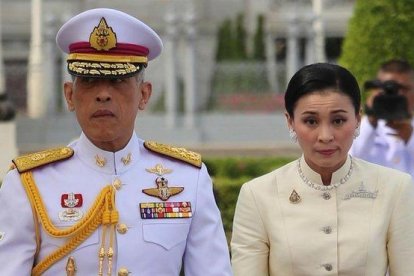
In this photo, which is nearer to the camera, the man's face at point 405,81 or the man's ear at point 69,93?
the man's ear at point 69,93

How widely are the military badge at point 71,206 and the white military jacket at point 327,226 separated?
62 centimetres

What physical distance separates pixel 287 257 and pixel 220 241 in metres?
0.38

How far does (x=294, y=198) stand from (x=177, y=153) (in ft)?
1.50

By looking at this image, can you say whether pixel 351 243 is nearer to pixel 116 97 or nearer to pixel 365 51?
pixel 116 97

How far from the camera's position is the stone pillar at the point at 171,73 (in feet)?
69.1

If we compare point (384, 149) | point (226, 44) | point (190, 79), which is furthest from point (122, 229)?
point (226, 44)

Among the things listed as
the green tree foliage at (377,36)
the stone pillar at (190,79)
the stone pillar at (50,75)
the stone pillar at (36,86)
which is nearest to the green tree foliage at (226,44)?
the stone pillar at (190,79)

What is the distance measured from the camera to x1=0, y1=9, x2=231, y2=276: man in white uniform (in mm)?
3193

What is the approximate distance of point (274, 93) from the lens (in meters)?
21.3

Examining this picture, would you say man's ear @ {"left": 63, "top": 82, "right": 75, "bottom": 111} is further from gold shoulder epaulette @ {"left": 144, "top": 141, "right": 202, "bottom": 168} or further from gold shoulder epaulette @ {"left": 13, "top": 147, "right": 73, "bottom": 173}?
gold shoulder epaulette @ {"left": 144, "top": 141, "right": 202, "bottom": 168}

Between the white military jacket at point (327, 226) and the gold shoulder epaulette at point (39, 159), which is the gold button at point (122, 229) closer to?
the gold shoulder epaulette at point (39, 159)

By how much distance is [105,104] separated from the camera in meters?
3.15

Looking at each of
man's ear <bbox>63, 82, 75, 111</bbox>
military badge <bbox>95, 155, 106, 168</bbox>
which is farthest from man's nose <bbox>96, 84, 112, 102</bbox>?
military badge <bbox>95, 155, 106, 168</bbox>

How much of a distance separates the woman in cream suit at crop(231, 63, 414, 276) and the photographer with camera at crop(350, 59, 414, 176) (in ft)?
6.54
